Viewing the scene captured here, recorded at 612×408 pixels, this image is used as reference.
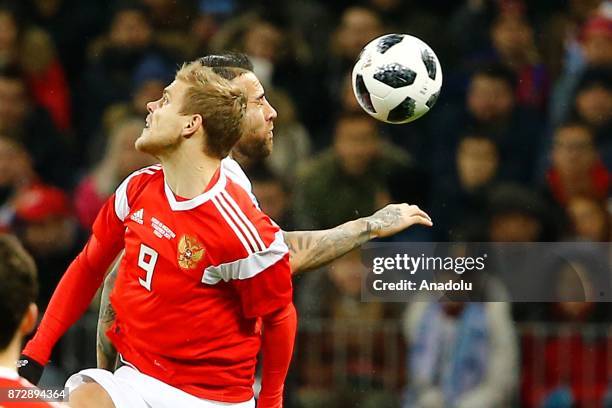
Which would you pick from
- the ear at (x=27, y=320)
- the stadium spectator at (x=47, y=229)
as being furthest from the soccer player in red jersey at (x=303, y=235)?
the stadium spectator at (x=47, y=229)

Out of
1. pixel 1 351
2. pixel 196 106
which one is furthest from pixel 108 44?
pixel 1 351

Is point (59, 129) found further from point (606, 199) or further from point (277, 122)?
point (606, 199)

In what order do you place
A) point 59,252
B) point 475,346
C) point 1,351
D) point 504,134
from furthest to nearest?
1. point 504,134
2. point 59,252
3. point 475,346
4. point 1,351

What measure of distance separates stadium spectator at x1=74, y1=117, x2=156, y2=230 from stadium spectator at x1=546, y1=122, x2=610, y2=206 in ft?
8.10

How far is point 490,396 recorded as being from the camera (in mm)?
7520

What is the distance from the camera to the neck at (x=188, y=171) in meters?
4.91

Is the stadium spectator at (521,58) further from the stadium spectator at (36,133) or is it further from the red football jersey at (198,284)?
the red football jersey at (198,284)

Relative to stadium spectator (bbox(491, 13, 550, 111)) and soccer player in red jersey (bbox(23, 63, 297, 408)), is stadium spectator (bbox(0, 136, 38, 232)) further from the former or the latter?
soccer player in red jersey (bbox(23, 63, 297, 408))

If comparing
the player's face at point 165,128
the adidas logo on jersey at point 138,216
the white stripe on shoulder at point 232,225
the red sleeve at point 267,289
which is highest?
the player's face at point 165,128

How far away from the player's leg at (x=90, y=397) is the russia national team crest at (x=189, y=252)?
540 mm

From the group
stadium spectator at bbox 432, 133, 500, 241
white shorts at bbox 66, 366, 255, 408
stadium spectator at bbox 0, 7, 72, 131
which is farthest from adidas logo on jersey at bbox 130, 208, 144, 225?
stadium spectator at bbox 0, 7, 72, 131

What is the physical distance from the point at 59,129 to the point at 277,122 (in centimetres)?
164

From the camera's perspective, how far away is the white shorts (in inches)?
194

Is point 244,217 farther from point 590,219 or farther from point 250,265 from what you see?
point 590,219
